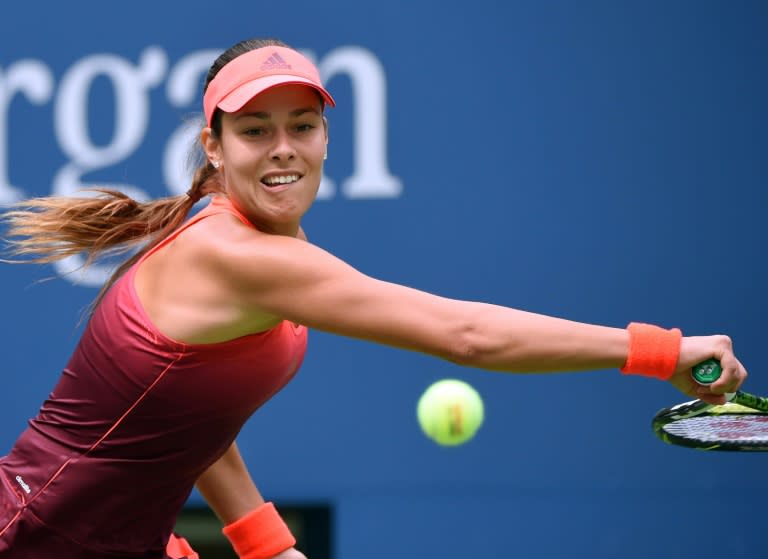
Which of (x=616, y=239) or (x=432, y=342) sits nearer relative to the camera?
(x=432, y=342)

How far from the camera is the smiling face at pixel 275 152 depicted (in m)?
2.43

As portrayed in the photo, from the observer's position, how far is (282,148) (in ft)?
7.95

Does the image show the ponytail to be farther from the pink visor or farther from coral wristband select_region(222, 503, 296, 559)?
coral wristband select_region(222, 503, 296, 559)

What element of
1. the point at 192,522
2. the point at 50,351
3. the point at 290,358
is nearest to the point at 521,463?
the point at 192,522

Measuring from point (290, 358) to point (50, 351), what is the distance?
2.04 metres

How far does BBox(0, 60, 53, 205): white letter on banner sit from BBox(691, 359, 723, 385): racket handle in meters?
2.72

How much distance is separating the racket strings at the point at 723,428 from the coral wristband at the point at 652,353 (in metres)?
0.61

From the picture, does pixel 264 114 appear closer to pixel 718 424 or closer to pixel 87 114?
pixel 718 424

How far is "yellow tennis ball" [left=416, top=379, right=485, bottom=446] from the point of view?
162 inches

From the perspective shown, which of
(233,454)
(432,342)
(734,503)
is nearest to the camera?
(432,342)

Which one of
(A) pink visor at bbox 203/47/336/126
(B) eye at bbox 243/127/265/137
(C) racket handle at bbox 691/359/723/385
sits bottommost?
(C) racket handle at bbox 691/359/723/385

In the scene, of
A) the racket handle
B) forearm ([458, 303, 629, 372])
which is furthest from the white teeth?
the racket handle

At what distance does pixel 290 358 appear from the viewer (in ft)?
8.52

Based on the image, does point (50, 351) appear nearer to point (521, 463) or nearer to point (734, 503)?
point (521, 463)
